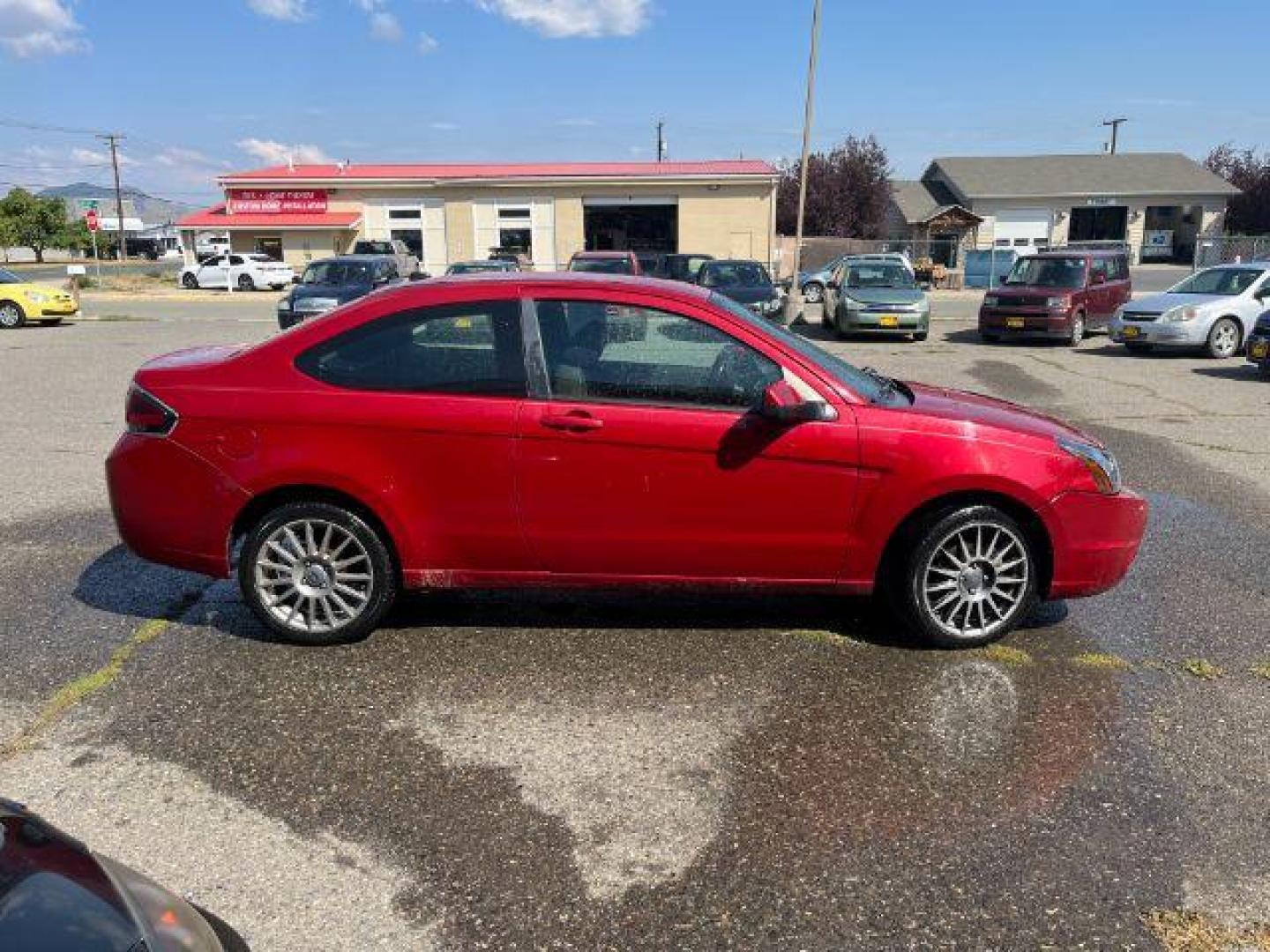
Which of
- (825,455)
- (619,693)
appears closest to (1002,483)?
(825,455)

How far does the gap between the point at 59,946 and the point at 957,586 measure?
3.75 metres

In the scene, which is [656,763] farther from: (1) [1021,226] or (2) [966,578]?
(1) [1021,226]

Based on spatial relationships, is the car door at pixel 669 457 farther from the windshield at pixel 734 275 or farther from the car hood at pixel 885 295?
the car hood at pixel 885 295

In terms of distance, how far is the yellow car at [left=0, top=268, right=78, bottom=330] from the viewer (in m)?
23.1

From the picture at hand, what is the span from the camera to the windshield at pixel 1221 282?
16797 mm

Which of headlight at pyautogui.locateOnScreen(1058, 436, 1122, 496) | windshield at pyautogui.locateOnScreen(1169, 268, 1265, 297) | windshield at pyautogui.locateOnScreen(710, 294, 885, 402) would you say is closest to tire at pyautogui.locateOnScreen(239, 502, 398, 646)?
windshield at pyautogui.locateOnScreen(710, 294, 885, 402)

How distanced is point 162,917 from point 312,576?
2.77m

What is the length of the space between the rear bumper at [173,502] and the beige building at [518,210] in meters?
38.4

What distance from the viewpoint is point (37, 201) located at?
73875 mm

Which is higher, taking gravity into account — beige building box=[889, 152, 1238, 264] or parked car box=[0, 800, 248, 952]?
beige building box=[889, 152, 1238, 264]

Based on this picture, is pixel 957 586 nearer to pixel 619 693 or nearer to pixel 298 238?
pixel 619 693

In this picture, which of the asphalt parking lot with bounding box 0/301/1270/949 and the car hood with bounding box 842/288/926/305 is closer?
the asphalt parking lot with bounding box 0/301/1270/949

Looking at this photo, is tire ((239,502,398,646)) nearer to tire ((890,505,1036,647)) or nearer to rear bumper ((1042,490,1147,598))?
tire ((890,505,1036,647))

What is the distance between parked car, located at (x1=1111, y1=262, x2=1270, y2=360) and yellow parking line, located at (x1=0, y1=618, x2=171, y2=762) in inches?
644
